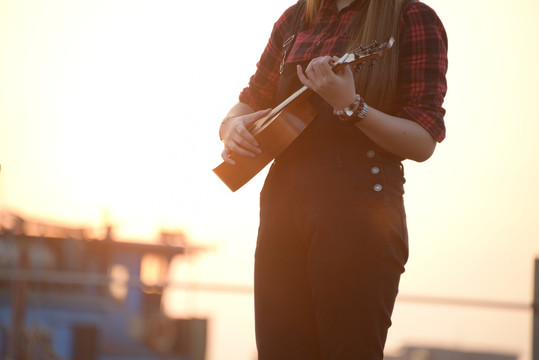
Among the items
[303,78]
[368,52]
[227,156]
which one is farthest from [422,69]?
[227,156]

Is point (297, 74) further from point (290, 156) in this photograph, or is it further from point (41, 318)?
point (41, 318)

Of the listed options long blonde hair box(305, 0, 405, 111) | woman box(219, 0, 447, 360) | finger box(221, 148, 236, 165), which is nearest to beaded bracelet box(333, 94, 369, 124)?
woman box(219, 0, 447, 360)

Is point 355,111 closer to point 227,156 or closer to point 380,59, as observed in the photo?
point 380,59

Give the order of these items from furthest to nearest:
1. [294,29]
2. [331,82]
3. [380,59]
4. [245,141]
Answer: [294,29], [245,141], [380,59], [331,82]

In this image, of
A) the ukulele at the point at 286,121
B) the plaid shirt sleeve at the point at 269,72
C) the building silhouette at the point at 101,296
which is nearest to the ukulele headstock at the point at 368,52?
the ukulele at the point at 286,121

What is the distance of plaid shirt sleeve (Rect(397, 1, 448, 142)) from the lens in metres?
1.86

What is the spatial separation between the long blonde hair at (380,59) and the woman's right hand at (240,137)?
0.28 metres

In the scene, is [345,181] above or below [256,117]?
below

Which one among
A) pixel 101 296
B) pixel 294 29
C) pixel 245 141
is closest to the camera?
pixel 245 141

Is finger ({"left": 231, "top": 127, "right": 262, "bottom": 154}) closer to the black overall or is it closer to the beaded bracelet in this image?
the black overall

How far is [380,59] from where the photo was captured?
188 centimetres

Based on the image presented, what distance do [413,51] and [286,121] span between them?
333 millimetres

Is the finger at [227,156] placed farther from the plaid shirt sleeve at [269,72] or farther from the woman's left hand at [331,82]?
the woman's left hand at [331,82]

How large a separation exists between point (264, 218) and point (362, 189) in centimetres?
27
